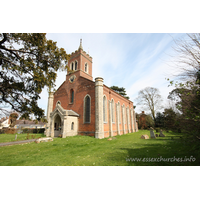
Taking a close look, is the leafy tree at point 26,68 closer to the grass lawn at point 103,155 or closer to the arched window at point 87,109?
the grass lawn at point 103,155

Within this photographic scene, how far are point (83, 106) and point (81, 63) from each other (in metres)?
9.69

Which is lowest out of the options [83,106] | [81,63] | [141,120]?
[141,120]

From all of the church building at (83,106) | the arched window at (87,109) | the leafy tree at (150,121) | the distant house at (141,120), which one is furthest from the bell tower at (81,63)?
the distant house at (141,120)

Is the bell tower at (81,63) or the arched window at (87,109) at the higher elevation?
the bell tower at (81,63)

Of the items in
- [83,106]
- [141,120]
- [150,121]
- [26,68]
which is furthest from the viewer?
[141,120]

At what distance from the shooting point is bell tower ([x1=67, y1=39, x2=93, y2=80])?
71.8ft

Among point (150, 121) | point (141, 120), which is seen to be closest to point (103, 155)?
point (150, 121)

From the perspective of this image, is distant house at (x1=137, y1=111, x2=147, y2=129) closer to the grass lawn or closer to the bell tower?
the bell tower

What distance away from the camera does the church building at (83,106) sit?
16141mm

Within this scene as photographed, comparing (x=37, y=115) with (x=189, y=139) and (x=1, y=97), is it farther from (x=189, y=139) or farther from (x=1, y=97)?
(x=189, y=139)

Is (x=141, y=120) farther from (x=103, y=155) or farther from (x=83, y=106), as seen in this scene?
(x=103, y=155)

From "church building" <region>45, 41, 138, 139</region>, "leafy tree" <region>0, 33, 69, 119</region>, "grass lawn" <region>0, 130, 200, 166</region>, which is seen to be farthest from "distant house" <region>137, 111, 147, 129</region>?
"leafy tree" <region>0, 33, 69, 119</region>

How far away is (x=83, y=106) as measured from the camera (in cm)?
1822

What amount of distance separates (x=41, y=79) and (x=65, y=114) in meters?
11.2
